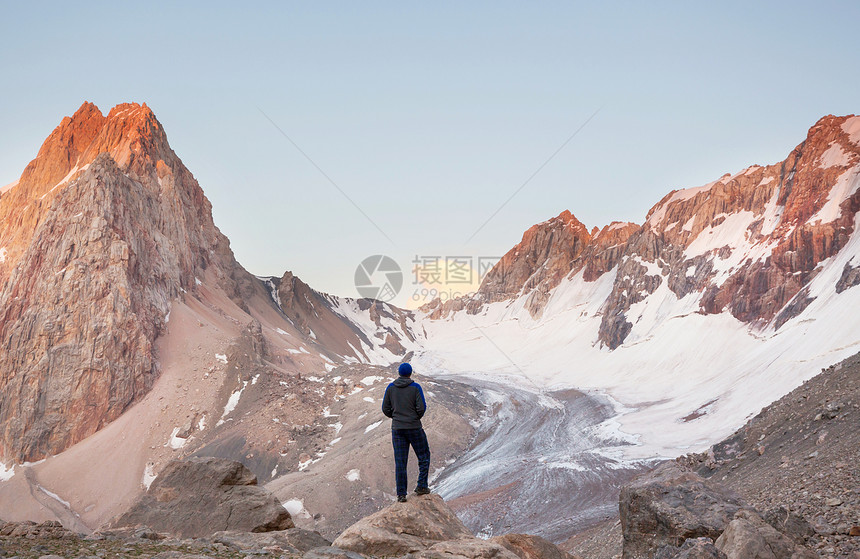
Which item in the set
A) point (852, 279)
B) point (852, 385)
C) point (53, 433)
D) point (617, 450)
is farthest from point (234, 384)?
point (852, 279)

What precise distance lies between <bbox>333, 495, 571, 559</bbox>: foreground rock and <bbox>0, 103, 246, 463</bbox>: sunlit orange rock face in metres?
66.8

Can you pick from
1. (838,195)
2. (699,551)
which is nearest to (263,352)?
(699,551)

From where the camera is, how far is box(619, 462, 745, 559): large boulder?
41.9ft

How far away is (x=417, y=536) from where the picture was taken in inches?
450

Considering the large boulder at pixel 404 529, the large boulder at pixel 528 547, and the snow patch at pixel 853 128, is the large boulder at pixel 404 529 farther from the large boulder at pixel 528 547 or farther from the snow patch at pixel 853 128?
the snow patch at pixel 853 128

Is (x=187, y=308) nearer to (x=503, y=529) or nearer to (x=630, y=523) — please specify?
(x=503, y=529)

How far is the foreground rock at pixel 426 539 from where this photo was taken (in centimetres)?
988

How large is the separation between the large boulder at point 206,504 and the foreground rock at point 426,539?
5262 millimetres

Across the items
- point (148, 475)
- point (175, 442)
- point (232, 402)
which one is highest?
point (232, 402)

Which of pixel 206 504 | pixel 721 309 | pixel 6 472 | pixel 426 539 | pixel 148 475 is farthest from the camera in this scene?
pixel 721 309

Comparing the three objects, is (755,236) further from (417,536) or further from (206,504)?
(417,536)

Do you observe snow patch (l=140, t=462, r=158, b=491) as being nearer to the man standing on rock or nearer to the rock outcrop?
the rock outcrop

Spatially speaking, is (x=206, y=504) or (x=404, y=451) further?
(x=206, y=504)

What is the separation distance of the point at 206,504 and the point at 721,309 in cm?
10845
